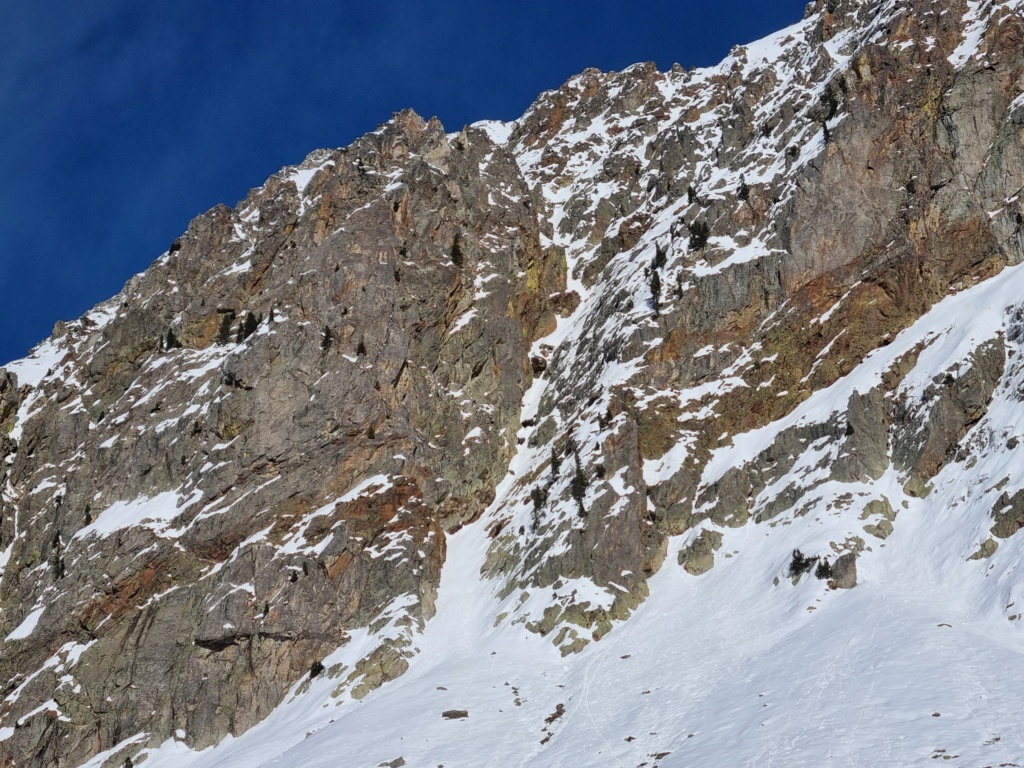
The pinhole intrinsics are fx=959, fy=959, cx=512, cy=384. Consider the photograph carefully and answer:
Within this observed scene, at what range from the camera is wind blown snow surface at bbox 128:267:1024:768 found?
1086 inches

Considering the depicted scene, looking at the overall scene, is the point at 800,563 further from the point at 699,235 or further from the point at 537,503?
the point at 699,235

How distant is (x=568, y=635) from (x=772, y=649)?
11.0m

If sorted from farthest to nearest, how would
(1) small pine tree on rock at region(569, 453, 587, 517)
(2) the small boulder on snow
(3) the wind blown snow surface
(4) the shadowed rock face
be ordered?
1. (1) small pine tree on rock at region(569, 453, 587, 517)
2. (4) the shadowed rock face
3. (2) the small boulder on snow
4. (3) the wind blown snow surface

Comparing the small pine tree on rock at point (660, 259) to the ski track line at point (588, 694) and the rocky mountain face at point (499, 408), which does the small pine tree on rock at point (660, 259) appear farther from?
the ski track line at point (588, 694)

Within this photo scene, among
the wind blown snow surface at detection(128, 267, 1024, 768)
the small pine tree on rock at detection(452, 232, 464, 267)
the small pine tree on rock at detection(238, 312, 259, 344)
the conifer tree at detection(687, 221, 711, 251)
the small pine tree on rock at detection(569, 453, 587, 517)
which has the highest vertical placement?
the small pine tree on rock at detection(452, 232, 464, 267)

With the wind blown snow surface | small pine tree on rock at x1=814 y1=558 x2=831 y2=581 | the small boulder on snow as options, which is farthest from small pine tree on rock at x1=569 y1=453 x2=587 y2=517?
the small boulder on snow

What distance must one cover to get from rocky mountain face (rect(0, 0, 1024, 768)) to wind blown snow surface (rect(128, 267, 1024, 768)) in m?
0.61

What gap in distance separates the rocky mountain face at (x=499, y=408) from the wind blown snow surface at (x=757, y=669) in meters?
0.61

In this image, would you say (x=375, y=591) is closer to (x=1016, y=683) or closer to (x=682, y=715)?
(x=682, y=715)

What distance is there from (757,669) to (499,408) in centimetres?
3576

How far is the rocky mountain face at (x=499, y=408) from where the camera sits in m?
48.2

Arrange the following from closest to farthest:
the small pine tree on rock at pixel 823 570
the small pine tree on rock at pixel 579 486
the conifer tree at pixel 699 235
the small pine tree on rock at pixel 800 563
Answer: the small pine tree on rock at pixel 823 570 → the small pine tree on rock at pixel 800 563 → the small pine tree on rock at pixel 579 486 → the conifer tree at pixel 699 235

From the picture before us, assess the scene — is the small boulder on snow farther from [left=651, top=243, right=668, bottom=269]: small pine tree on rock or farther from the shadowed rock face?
[left=651, top=243, right=668, bottom=269]: small pine tree on rock

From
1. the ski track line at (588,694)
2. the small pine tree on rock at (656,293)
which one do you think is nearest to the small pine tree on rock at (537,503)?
the ski track line at (588,694)
